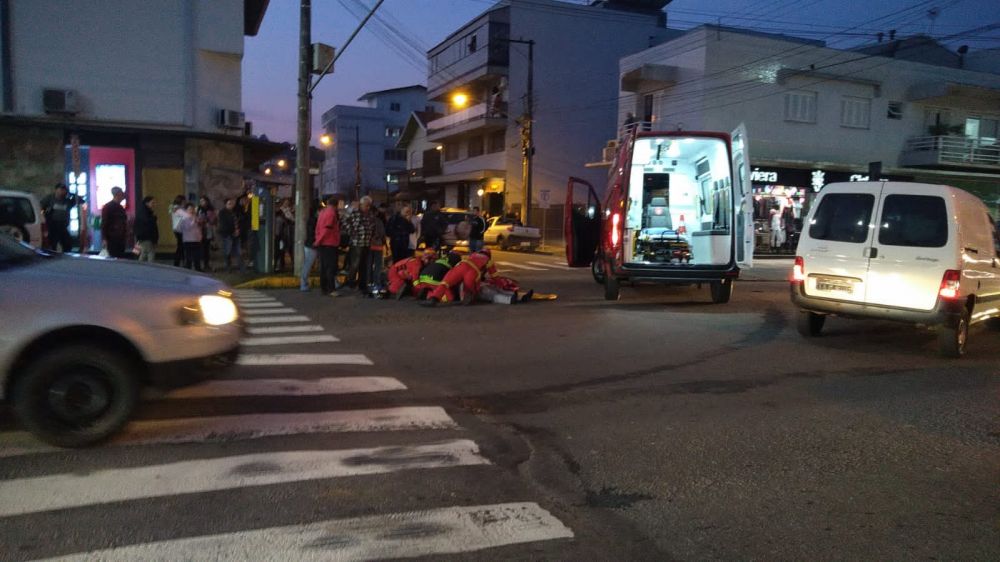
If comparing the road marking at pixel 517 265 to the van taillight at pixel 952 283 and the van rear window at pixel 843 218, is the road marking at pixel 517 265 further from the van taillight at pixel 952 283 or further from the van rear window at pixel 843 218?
the van taillight at pixel 952 283

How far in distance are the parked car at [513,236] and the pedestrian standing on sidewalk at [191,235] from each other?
17.5 meters

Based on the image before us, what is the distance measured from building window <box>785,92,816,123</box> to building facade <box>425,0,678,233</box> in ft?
40.7

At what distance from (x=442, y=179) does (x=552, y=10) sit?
13.2m

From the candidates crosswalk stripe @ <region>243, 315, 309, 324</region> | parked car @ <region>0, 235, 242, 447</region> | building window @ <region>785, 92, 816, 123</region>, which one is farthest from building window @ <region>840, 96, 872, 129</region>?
parked car @ <region>0, 235, 242, 447</region>

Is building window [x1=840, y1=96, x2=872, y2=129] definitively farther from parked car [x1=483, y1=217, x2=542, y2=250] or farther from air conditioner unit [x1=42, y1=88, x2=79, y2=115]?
air conditioner unit [x1=42, y1=88, x2=79, y2=115]

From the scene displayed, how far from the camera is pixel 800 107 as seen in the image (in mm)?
30250

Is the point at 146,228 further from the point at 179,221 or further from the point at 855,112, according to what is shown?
the point at 855,112

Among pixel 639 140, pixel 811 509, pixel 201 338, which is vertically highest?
pixel 639 140

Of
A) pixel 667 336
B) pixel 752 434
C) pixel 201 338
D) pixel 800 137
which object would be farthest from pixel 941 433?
pixel 800 137

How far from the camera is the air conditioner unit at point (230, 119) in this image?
71.3 ft

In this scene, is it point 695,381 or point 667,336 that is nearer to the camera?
point 695,381

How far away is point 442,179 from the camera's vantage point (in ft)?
160

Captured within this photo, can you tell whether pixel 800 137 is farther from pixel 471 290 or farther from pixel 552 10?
pixel 471 290

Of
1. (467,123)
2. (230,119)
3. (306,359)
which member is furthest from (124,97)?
(467,123)
